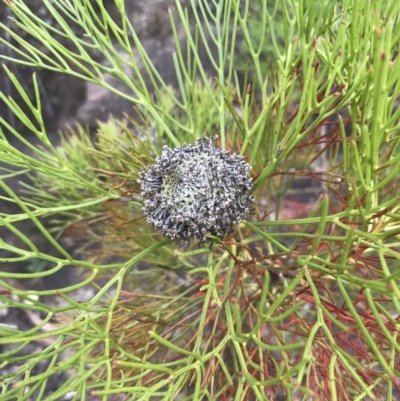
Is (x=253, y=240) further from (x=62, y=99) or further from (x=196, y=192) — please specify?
(x=62, y=99)

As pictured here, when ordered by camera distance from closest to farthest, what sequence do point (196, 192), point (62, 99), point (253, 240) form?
point (196, 192)
point (253, 240)
point (62, 99)

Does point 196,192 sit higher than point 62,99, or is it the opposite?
point 62,99

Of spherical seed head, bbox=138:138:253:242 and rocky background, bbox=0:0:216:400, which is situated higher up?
rocky background, bbox=0:0:216:400

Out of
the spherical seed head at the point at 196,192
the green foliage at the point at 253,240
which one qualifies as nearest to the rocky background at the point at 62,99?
the green foliage at the point at 253,240

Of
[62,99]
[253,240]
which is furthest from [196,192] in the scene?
[62,99]

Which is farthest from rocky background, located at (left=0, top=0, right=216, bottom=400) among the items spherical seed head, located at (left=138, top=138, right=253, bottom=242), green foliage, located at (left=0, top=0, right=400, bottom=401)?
spherical seed head, located at (left=138, top=138, right=253, bottom=242)

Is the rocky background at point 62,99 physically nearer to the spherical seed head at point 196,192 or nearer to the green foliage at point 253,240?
the green foliage at point 253,240

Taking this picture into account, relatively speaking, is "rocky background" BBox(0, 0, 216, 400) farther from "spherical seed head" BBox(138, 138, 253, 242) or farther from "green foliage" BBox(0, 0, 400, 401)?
"spherical seed head" BBox(138, 138, 253, 242)
